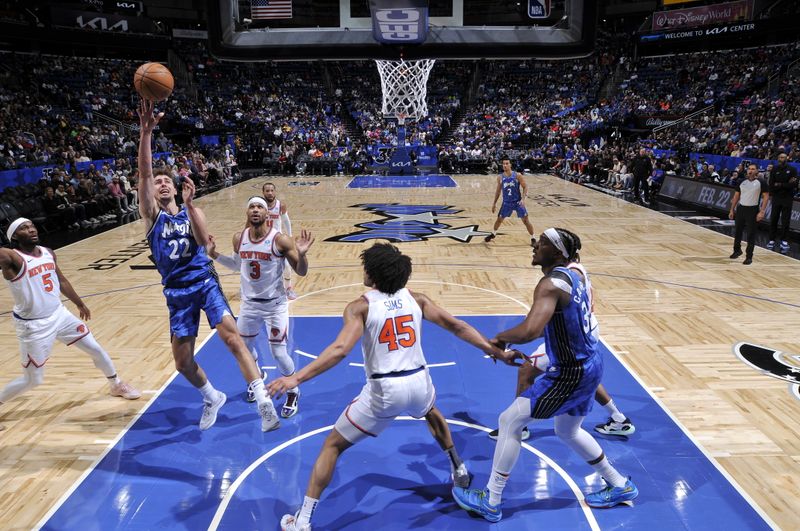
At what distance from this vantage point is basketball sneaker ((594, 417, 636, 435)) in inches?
189

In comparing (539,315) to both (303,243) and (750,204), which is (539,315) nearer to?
(303,243)

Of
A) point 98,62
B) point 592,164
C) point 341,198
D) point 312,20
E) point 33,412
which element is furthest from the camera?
point 98,62

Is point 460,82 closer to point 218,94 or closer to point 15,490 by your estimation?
point 218,94

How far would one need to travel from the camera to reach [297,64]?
41.4 metres

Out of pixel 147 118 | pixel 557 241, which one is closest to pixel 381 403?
pixel 557 241

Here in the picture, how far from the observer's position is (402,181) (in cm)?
2539

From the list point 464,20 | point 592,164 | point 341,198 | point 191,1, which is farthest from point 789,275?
point 191,1

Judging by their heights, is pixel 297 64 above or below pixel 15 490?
above

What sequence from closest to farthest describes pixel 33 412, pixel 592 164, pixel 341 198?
pixel 33 412 → pixel 341 198 → pixel 592 164

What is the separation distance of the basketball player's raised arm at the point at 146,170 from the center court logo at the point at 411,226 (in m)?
8.28

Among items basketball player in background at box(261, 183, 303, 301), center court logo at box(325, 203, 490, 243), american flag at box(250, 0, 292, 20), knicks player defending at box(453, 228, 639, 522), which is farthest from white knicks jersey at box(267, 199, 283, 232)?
american flag at box(250, 0, 292, 20)

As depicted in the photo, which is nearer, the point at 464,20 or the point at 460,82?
the point at 464,20

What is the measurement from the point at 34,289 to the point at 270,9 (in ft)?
33.4

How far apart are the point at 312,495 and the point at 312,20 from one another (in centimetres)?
1275
